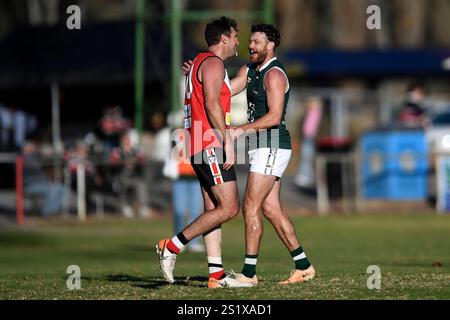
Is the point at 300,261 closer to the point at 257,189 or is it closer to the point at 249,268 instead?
the point at 249,268

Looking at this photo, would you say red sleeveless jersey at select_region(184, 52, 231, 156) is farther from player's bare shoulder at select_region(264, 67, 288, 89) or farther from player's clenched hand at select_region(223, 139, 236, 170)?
player's bare shoulder at select_region(264, 67, 288, 89)

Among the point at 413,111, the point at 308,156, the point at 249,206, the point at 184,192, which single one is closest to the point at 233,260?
the point at 184,192

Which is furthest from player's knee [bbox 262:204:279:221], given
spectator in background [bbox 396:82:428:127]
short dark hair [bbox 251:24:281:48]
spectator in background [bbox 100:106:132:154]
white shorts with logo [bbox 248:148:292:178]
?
spectator in background [bbox 100:106:132:154]

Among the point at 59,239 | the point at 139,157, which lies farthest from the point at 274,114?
the point at 139,157

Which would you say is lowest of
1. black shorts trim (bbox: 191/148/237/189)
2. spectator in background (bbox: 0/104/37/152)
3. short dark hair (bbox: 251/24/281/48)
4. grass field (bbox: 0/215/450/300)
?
grass field (bbox: 0/215/450/300)

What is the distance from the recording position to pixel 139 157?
2914 cm

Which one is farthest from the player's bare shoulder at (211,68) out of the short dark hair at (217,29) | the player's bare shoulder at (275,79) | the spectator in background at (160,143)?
the spectator in background at (160,143)

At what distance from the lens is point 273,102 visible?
1217 centimetres

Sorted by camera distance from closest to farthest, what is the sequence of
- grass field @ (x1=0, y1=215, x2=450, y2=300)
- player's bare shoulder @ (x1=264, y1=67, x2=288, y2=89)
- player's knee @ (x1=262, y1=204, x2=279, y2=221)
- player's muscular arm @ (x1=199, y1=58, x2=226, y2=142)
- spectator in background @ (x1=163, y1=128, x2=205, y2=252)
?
grass field @ (x1=0, y1=215, x2=450, y2=300) → player's muscular arm @ (x1=199, y1=58, x2=226, y2=142) → player's bare shoulder @ (x1=264, y1=67, x2=288, y2=89) → player's knee @ (x1=262, y1=204, x2=279, y2=221) → spectator in background @ (x1=163, y1=128, x2=205, y2=252)

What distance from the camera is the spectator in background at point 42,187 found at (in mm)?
27875

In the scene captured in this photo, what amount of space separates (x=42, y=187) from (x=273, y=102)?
16.4m

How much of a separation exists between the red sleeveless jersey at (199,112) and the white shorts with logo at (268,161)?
20.8 inches

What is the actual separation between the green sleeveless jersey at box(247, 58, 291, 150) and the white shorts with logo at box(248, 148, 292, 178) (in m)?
0.05

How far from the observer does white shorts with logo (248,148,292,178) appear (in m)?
12.4
